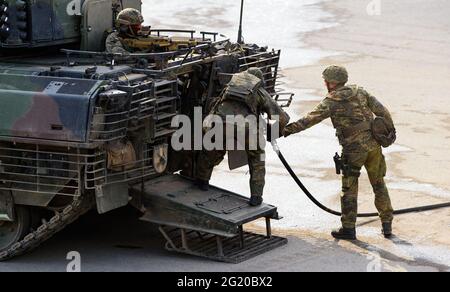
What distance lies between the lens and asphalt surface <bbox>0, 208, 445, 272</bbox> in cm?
1044

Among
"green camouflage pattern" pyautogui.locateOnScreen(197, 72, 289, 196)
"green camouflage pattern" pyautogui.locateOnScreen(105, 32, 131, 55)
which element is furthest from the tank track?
"green camouflage pattern" pyautogui.locateOnScreen(105, 32, 131, 55)

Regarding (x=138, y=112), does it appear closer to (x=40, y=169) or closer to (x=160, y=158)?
(x=160, y=158)

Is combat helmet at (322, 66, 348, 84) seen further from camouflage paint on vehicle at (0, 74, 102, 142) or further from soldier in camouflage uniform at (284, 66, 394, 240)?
camouflage paint on vehicle at (0, 74, 102, 142)

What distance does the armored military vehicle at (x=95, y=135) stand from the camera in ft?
32.9

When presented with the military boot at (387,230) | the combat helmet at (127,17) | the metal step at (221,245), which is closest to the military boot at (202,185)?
the metal step at (221,245)

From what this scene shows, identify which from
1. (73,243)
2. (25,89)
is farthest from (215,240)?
(25,89)

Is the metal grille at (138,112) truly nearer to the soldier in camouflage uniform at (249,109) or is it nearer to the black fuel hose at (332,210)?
the soldier in camouflage uniform at (249,109)

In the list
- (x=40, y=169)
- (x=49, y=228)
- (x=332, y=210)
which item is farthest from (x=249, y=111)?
(x=49, y=228)

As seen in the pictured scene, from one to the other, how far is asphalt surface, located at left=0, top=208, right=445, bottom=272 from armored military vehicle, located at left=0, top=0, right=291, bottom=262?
6.7 inches

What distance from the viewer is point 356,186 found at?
11430 millimetres

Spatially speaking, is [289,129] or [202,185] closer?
[289,129]

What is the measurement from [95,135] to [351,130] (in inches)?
108
